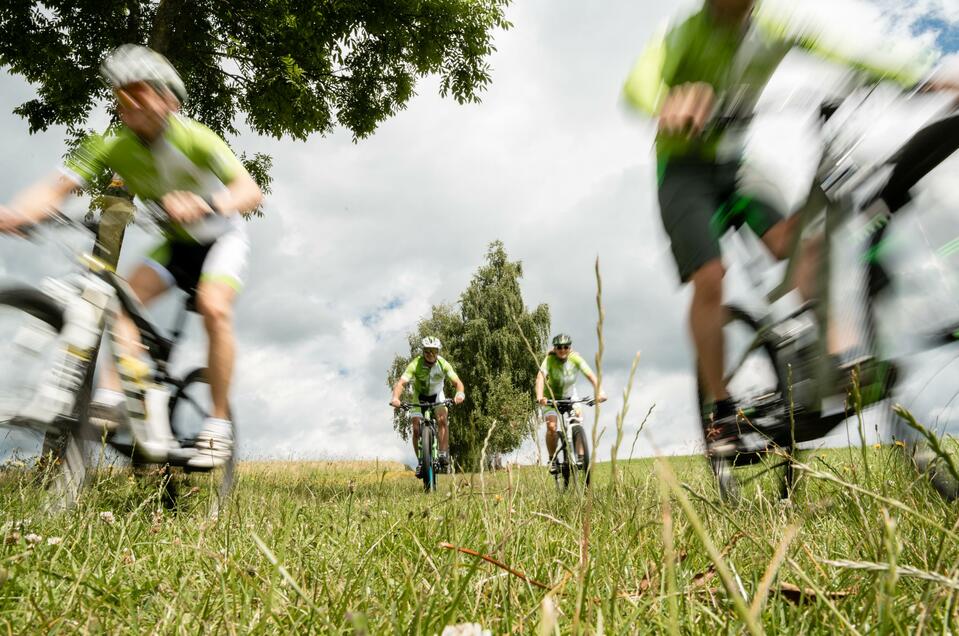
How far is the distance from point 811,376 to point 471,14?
896cm

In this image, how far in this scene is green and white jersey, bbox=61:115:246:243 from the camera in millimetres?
3225

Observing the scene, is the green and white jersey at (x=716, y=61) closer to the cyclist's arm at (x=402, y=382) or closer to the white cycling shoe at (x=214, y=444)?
the white cycling shoe at (x=214, y=444)

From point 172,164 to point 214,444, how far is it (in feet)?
5.02

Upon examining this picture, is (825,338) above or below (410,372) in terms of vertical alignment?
below

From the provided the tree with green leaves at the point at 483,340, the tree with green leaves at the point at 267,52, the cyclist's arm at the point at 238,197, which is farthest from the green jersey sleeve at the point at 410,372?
the tree with green leaves at the point at 483,340

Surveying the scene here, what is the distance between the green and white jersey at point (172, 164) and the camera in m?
3.22

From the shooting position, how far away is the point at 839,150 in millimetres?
2342

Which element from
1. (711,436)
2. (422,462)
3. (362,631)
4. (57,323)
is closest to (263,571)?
(362,631)

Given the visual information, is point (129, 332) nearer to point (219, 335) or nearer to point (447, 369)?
point (219, 335)

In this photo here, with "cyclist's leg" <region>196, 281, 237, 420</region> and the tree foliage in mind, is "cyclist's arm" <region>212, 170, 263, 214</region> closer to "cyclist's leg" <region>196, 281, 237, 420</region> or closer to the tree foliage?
A: "cyclist's leg" <region>196, 281, 237, 420</region>

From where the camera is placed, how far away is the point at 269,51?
8.59 meters

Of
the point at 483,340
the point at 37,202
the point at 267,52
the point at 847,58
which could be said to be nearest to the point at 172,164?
the point at 37,202

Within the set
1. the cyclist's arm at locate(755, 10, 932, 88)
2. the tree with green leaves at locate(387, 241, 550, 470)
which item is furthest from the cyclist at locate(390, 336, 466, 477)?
the tree with green leaves at locate(387, 241, 550, 470)

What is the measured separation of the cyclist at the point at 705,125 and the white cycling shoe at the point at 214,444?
8.02 ft
